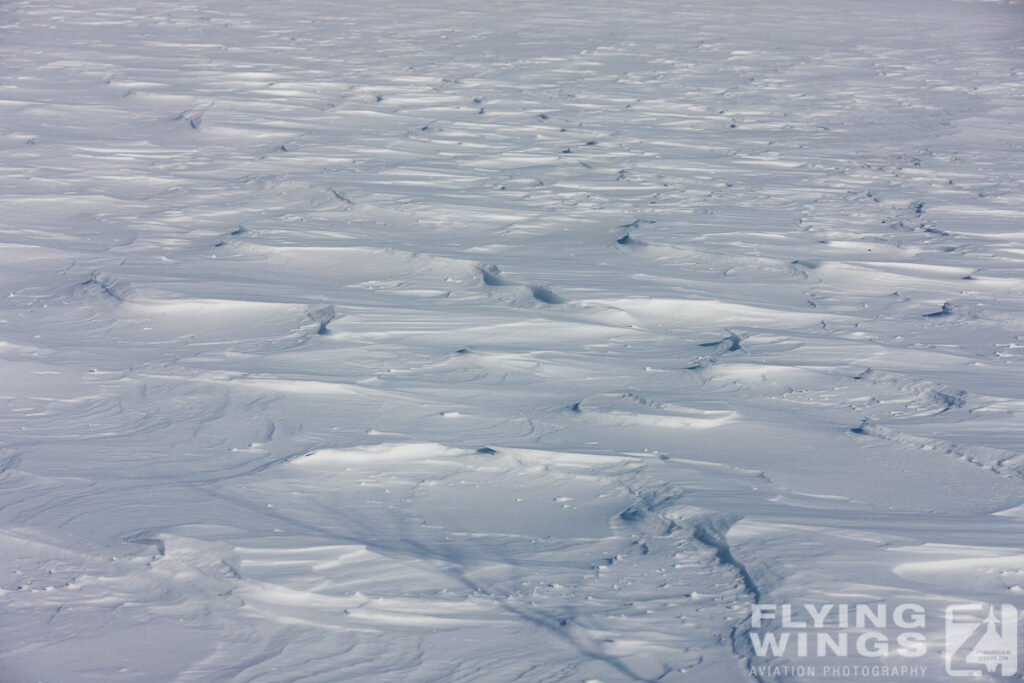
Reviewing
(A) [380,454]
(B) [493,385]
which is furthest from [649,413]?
(A) [380,454]

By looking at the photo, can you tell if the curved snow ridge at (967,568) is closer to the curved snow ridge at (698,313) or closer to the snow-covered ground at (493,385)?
the snow-covered ground at (493,385)

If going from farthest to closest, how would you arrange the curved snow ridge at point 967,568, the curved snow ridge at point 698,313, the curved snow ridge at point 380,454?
the curved snow ridge at point 698,313 → the curved snow ridge at point 380,454 → the curved snow ridge at point 967,568

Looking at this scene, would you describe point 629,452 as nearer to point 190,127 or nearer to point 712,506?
point 712,506

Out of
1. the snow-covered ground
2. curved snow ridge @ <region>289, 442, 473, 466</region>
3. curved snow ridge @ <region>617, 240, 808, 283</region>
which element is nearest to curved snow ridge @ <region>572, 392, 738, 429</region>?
the snow-covered ground

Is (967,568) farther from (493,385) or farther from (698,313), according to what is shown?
(698,313)

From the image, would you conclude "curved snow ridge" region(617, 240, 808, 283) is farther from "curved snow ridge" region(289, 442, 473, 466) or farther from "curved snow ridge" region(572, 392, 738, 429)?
"curved snow ridge" region(289, 442, 473, 466)

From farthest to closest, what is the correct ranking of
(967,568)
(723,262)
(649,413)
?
(723,262) < (649,413) < (967,568)

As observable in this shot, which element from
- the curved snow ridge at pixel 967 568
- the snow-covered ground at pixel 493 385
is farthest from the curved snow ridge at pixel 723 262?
the curved snow ridge at pixel 967 568

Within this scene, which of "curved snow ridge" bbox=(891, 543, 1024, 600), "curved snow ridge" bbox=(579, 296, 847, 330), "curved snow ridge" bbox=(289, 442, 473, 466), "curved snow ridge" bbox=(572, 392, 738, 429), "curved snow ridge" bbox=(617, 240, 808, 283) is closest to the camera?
"curved snow ridge" bbox=(891, 543, 1024, 600)
